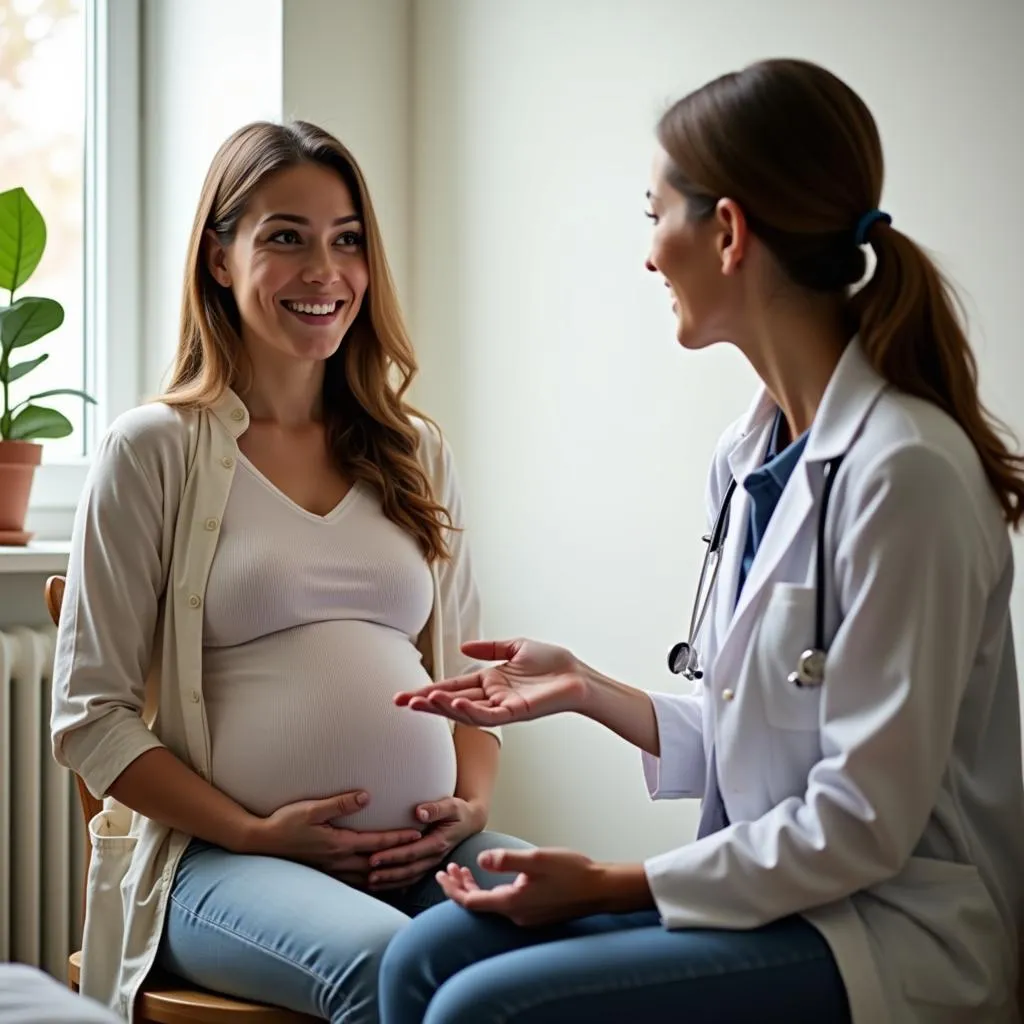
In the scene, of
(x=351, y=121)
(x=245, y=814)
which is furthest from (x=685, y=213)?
(x=351, y=121)

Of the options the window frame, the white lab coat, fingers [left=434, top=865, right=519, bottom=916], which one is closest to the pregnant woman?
fingers [left=434, top=865, right=519, bottom=916]

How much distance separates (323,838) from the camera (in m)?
1.63

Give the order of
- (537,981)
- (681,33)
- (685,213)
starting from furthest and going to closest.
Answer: (681,33), (685,213), (537,981)

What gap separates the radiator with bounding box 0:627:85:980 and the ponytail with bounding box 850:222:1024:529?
5.20 feet

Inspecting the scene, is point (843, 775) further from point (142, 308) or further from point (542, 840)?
point (142, 308)

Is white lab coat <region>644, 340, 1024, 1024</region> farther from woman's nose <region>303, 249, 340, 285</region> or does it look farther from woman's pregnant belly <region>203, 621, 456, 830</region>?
woman's nose <region>303, 249, 340, 285</region>

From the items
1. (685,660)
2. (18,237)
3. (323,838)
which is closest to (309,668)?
(323,838)

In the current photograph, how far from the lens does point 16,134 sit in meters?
2.67

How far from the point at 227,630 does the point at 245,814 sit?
221 mm

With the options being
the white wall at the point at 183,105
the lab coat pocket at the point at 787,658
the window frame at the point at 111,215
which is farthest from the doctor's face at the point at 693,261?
the window frame at the point at 111,215

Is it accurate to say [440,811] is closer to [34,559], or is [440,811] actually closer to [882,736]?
[882,736]

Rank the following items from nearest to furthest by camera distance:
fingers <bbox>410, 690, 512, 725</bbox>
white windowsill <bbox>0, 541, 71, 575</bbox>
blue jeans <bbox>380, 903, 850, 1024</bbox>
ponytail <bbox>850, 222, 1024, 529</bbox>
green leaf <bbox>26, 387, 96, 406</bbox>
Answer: blue jeans <bbox>380, 903, 850, 1024</bbox> < ponytail <bbox>850, 222, 1024, 529</bbox> < fingers <bbox>410, 690, 512, 725</bbox> < white windowsill <bbox>0, 541, 71, 575</bbox> < green leaf <bbox>26, 387, 96, 406</bbox>

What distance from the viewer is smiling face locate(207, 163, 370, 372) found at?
1.84 metres

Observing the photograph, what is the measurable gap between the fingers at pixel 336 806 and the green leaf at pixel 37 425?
1062mm
